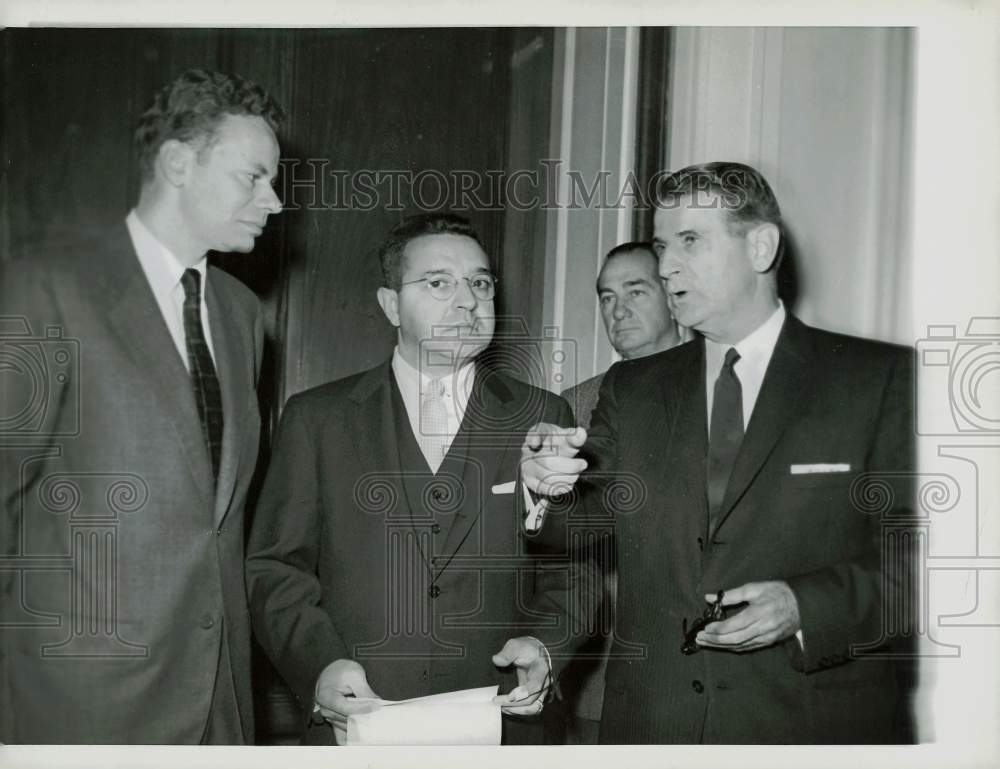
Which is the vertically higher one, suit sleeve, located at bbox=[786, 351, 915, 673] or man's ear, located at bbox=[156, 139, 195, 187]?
man's ear, located at bbox=[156, 139, 195, 187]

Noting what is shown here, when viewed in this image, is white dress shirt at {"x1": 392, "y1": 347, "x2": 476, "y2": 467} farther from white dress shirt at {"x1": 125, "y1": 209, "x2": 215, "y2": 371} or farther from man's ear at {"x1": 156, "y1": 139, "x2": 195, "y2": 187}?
man's ear at {"x1": 156, "y1": 139, "x2": 195, "y2": 187}

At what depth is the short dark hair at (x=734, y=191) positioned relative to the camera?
270 centimetres

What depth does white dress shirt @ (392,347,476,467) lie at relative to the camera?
2.70 m

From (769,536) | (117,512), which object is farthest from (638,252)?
(117,512)

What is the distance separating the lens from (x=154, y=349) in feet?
8.76

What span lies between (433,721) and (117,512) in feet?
2.93

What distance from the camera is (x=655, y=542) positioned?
2.68m

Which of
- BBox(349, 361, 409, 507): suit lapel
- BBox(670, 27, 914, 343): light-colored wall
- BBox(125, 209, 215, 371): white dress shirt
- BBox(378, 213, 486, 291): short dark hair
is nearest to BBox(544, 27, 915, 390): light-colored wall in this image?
BBox(670, 27, 914, 343): light-colored wall

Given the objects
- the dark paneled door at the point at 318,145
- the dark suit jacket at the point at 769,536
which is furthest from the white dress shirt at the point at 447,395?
the dark suit jacket at the point at 769,536

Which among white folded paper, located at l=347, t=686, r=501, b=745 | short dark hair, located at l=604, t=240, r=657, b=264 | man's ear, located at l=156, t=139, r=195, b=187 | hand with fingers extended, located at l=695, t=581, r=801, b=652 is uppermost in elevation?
man's ear, located at l=156, t=139, r=195, b=187

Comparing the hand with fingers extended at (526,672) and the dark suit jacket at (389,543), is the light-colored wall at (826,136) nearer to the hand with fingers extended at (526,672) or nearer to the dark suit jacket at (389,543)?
the dark suit jacket at (389,543)

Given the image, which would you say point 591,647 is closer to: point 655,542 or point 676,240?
point 655,542

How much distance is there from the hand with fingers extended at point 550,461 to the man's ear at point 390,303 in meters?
0.42

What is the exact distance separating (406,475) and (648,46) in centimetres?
118
